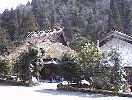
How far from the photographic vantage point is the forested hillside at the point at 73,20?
81.0 metres

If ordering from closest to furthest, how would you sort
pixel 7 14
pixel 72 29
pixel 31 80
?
pixel 31 80
pixel 72 29
pixel 7 14

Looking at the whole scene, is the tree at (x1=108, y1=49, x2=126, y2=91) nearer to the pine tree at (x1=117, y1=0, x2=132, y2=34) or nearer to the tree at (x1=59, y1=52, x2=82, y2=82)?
the tree at (x1=59, y1=52, x2=82, y2=82)

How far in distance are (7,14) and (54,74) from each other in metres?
63.4

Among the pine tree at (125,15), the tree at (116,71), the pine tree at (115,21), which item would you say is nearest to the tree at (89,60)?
the tree at (116,71)

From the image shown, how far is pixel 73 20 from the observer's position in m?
96.0

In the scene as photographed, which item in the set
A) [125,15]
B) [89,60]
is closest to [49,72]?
[89,60]

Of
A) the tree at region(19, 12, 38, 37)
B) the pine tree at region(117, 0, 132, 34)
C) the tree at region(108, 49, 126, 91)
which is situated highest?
the pine tree at region(117, 0, 132, 34)

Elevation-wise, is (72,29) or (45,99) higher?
(72,29)

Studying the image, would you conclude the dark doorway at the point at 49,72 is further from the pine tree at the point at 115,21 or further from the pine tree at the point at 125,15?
the pine tree at the point at 125,15

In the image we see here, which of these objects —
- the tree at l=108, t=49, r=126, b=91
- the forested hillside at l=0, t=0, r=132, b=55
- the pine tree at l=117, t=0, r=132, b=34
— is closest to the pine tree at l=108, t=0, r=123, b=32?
the forested hillside at l=0, t=0, r=132, b=55

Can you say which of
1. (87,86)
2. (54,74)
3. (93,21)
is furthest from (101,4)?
(87,86)

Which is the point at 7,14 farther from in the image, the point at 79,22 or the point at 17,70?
the point at 17,70

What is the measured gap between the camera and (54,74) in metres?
46.3

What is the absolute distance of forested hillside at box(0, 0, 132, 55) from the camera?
81.0m
